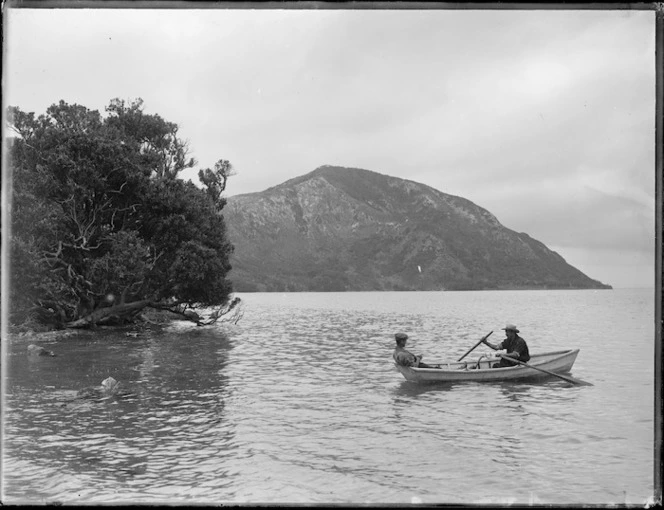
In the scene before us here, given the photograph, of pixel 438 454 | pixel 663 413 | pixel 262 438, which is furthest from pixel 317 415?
pixel 663 413

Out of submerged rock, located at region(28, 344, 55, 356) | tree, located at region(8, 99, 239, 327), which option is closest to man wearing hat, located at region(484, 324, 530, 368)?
submerged rock, located at region(28, 344, 55, 356)

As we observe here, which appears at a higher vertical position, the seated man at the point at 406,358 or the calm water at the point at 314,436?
the seated man at the point at 406,358

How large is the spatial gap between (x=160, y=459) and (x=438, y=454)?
7147 mm

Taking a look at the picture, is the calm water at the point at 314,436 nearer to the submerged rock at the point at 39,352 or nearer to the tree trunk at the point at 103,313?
the submerged rock at the point at 39,352

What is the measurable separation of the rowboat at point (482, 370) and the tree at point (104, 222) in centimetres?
2746

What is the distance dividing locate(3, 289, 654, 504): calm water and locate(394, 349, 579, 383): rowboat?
1.92 feet

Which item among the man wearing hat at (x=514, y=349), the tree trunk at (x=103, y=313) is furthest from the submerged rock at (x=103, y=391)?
the tree trunk at (x=103, y=313)

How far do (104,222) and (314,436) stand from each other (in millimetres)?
37727

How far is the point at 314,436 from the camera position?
1548cm

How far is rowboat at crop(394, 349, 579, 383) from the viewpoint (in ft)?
74.3

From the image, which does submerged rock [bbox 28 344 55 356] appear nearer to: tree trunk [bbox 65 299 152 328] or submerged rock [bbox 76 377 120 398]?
submerged rock [bbox 76 377 120 398]

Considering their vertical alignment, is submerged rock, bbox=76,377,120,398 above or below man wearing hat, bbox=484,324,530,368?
below

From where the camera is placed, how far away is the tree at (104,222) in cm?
3900

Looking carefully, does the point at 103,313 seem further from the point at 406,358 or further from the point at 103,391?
the point at 406,358
